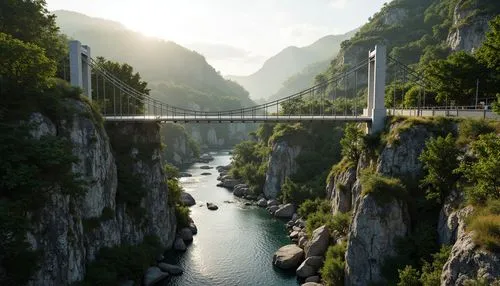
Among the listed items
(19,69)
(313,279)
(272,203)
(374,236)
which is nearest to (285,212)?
(272,203)

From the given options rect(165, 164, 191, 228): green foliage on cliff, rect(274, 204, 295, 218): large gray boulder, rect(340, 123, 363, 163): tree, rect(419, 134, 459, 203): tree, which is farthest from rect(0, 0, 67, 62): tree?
rect(419, 134, 459, 203): tree

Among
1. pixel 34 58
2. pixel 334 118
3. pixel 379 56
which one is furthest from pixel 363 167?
pixel 34 58

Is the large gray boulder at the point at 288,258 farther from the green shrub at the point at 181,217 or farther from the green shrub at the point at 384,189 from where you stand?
the green shrub at the point at 181,217

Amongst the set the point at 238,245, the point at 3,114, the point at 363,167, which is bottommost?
the point at 238,245

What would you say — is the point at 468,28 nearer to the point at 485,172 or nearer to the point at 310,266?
the point at 310,266

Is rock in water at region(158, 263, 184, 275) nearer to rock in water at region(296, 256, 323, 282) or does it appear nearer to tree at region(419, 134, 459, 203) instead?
rock in water at region(296, 256, 323, 282)

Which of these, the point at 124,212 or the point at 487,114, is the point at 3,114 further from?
the point at 487,114

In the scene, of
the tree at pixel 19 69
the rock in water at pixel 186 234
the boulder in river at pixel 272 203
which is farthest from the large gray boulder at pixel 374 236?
the boulder in river at pixel 272 203
